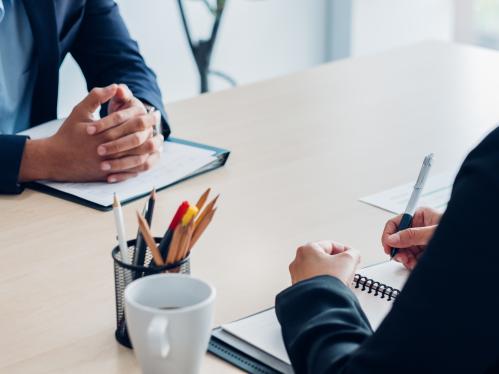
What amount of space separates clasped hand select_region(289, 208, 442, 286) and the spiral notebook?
1.6 inches

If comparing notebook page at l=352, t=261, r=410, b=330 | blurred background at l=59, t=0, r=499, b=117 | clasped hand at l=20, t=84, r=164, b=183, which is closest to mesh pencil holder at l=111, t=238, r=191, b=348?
notebook page at l=352, t=261, r=410, b=330

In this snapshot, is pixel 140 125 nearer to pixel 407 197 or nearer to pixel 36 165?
pixel 36 165

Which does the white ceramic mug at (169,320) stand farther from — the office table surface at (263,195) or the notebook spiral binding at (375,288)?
A: the notebook spiral binding at (375,288)

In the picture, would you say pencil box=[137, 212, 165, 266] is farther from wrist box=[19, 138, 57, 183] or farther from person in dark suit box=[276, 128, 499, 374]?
wrist box=[19, 138, 57, 183]

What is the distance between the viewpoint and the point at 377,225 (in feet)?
4.22

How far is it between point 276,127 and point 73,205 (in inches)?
20.3

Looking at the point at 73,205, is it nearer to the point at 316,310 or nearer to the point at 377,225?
the point at 377,225

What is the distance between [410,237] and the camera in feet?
3.67

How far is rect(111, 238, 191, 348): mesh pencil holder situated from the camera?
3.00 ft

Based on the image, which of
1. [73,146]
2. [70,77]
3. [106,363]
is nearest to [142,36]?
[70,77]

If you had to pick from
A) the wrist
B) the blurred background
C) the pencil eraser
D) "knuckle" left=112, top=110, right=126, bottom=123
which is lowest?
the blurred background

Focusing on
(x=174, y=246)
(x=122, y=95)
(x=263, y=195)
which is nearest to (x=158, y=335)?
(x=174, y=246)

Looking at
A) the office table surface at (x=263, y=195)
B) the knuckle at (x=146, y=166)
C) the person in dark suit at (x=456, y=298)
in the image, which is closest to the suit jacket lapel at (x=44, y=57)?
the office table surface at (x=263, y=195)

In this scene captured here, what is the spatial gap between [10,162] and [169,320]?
768 millimetres
